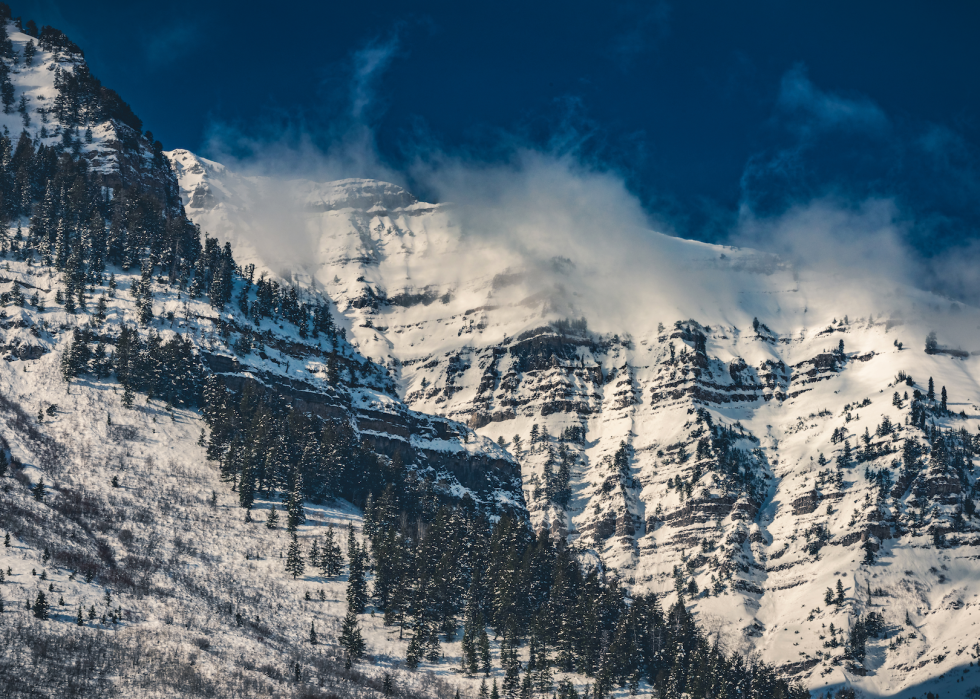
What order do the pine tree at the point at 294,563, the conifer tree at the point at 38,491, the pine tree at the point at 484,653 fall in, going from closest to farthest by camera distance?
the pine tree at the point at 484,653 < the conifer tree at the point at 38,491 < the pine tree at the point at 294,563

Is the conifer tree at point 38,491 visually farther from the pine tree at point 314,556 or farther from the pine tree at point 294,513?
the pine tree at point 314,556

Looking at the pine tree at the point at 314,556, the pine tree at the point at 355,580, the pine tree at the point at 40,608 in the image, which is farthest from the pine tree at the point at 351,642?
the pine tree at the point at 40,608

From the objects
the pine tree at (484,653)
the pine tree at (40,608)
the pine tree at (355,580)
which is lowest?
the pine tree at (484,653)

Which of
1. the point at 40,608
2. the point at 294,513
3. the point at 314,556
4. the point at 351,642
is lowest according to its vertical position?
the point at 351,642

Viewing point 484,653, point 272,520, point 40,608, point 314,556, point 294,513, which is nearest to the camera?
point 40,608

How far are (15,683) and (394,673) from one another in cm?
5231

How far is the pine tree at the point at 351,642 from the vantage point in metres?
156

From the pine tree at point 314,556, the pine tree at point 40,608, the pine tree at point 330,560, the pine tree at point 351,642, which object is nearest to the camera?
the pine tree at point 40,608

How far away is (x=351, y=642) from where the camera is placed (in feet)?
518

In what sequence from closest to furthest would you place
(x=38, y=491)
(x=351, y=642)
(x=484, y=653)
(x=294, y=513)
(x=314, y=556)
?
(x=351, y=642), (x=484, y=653), (x=38, y=491), (x=314, y=556), (x=294, y=513)

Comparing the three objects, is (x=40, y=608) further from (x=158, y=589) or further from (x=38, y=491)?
(x=38, y=491)

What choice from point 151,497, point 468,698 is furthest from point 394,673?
point 151,497

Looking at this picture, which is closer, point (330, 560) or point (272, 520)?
point (330, 560)

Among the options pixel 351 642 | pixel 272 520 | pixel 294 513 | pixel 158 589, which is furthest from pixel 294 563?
pixel 158 589
